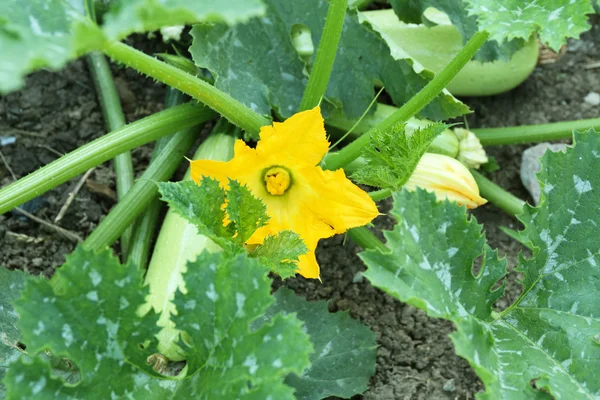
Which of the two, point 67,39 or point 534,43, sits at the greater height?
point 534,43

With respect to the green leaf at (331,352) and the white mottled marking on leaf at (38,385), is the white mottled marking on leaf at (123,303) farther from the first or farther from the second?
the green leaf at (331,352)

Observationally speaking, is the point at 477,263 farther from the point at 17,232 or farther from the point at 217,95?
the point at 17,232

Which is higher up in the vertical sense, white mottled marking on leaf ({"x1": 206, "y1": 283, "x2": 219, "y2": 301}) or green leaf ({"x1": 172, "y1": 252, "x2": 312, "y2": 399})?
white mottled marking on leaf ({"x1": 206, "y1": 283, "x2": 219, "y2": 301})

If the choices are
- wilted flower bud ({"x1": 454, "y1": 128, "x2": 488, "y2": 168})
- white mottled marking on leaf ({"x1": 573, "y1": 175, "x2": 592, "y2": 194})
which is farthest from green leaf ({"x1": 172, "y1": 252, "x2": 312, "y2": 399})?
wilted flower bud ({"x1": 454, "y1": 128, "x2": 488, "y2": 168})

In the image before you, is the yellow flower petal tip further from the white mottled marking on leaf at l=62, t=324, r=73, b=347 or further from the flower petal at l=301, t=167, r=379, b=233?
the white mottled marking on leaf at l=62, t=324, r=73, b=347

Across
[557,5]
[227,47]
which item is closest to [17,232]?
[227,47]

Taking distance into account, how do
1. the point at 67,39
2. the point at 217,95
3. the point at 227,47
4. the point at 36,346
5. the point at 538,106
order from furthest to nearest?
the point at 538,106 < the point at 227,47 < the point at 217,95 < the point at 36,346 < the point at 67,39

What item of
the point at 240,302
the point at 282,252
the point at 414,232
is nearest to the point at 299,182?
the point at 282,252
